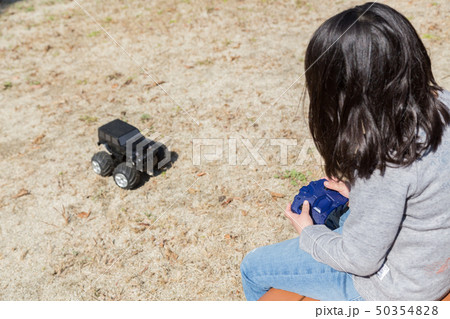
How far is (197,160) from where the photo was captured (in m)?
4.08

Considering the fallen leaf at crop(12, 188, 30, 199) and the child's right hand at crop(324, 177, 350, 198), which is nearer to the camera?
the child's right hand at crop(324, 177, 350, 198)

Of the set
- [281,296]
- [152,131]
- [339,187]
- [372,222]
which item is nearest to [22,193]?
[152,131]

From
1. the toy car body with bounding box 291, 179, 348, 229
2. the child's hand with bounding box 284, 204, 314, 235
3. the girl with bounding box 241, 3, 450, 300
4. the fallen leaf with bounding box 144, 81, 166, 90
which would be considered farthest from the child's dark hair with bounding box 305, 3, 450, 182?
the fallen leaf with bounding box 144, 81, 166, 90

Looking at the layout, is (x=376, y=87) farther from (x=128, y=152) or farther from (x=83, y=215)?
(x=83, y=215)

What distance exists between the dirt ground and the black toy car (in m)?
0.21

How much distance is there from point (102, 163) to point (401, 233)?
298 cm

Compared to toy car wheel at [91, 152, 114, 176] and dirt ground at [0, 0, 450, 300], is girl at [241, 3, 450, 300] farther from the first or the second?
toy car wheel at [91, 152, 114, 176]

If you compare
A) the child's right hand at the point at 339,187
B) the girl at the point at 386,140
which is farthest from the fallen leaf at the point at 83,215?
the girl at the point at 386,140

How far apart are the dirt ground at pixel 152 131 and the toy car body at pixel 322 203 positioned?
1.03 meters

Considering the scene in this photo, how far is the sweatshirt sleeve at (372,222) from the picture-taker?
4.46ft

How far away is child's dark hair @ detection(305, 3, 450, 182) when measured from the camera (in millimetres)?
1345

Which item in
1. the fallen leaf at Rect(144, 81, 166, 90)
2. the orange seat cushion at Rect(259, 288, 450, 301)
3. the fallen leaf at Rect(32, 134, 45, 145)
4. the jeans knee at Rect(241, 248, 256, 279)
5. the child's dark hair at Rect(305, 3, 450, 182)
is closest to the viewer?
the child's dark hair at Rect(305, 3, 450, 182)
